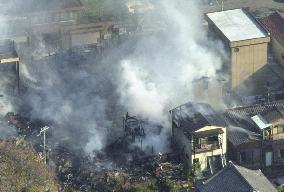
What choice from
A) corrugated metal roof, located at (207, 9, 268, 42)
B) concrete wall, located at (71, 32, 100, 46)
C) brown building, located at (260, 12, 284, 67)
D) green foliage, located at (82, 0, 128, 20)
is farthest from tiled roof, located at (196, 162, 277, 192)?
green foliage, located at (82, 0, 128, 20)

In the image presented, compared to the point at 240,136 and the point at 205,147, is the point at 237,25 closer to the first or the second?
the point at 240,136

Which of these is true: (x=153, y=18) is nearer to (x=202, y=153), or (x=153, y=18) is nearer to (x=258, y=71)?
(x=258, y=71)

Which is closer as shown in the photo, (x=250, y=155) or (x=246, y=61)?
(x=250, y=155)

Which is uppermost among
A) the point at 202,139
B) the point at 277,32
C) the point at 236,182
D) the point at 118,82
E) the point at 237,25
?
the point at 237,25

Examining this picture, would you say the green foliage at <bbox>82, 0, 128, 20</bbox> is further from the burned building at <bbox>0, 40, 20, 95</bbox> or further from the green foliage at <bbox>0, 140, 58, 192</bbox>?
the green foliage at <bbox>0, 140, 58, 192</bbox>

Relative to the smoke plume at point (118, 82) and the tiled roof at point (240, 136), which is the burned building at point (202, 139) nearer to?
the tiled roof at point (240, 136)

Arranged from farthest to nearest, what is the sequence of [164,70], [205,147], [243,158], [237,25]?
[237,25] < [164,70] < [243,158] < [205,147]

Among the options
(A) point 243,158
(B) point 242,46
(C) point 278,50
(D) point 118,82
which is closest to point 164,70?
(D) point 118,82

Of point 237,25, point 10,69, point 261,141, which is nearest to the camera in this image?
point 261,141
